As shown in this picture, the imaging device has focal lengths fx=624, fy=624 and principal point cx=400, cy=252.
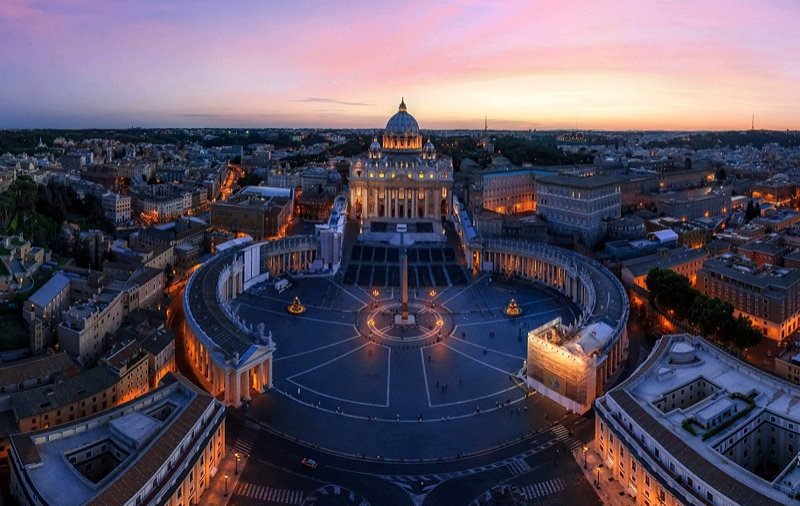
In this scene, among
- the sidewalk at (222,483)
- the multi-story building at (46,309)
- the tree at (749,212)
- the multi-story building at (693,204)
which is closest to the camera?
the sidewalk at (222,483)

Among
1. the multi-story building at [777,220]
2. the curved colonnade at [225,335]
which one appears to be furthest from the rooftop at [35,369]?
the multi-story building at [777,220]

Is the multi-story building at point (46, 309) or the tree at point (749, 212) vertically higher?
the tree at point (749, 212)

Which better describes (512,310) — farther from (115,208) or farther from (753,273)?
(115,208)

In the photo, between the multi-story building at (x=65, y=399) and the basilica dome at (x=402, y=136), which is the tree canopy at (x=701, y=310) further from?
the basilica dome at (x=402, y=136)

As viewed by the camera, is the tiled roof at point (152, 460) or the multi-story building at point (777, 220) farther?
the multi-story building at point (777, 220)

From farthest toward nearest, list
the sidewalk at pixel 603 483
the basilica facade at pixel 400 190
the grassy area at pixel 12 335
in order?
the basilica facade at pixel 400 190, the grassy area at pixel 12 335, the sidewalk at pixel 603 483

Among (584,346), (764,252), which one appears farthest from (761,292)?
(584,346)

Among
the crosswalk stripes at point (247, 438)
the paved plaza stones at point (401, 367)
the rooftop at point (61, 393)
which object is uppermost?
the rooftop at point (61, 393)
